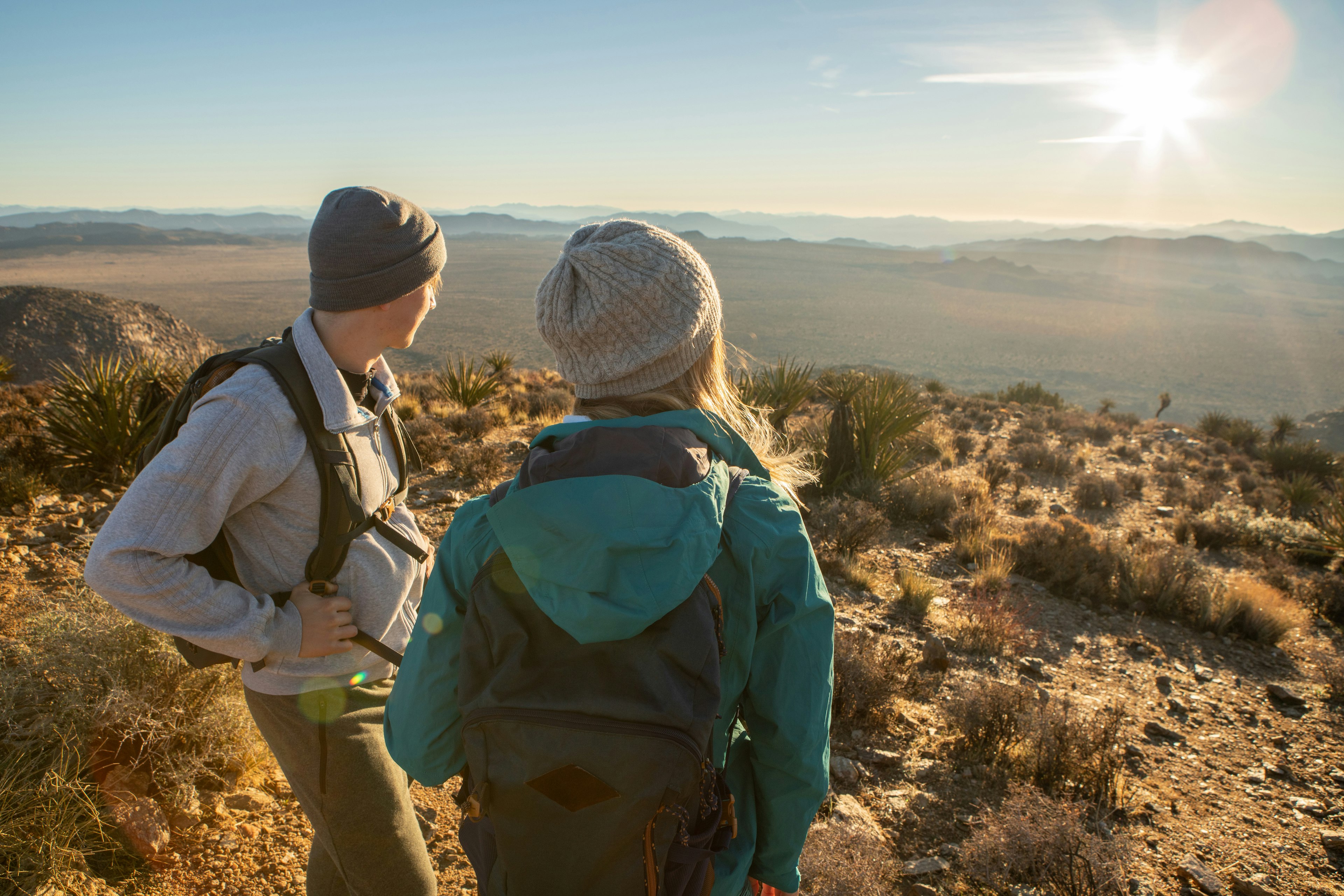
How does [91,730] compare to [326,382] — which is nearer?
[326,382]

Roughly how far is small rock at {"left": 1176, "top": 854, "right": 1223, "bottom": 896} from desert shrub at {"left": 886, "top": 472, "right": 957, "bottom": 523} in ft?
13.6

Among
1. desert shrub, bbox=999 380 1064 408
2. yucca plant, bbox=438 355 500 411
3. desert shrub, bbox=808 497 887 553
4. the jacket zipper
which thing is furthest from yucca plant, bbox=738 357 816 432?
desert shrub, bbox=999 380 1064 408

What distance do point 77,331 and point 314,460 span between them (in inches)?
700

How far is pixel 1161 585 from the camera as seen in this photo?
5156mm

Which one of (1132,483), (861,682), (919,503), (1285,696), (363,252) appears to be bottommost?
(1285,696)

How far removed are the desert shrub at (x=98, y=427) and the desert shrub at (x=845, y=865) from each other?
5476 mm

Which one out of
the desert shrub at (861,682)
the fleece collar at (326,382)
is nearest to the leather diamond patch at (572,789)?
the fleece collar at (326,382)

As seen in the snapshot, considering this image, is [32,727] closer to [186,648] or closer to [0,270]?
Answer: [186,648]

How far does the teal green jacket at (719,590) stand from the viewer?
2.89 ft

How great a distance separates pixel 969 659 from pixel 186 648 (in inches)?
166

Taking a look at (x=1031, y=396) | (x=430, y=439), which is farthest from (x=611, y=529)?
(x=1031, y=396)

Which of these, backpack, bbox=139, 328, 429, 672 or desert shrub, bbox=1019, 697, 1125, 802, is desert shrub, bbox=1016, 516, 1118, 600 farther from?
backpack, bbox=139, 328, 429, 672

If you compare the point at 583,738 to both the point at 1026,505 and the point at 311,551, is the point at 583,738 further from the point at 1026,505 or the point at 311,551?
the point at 1026,505

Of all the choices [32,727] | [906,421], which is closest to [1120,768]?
[32,727]
